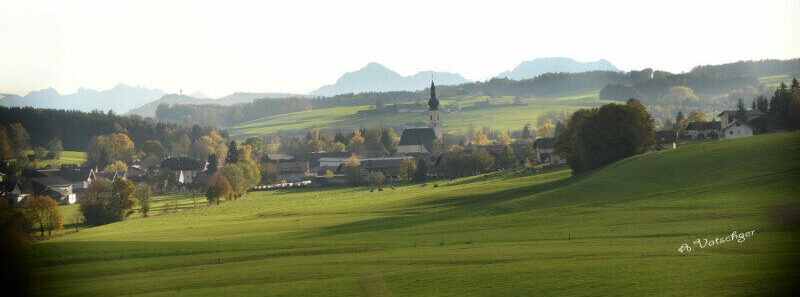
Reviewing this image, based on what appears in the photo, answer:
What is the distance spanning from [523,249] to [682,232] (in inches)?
345

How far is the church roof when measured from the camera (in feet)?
591

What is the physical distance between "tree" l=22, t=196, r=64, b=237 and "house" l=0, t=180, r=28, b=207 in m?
2.08

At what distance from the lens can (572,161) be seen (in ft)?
251

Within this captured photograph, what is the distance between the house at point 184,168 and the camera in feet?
478

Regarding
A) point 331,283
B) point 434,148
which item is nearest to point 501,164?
point 434,148

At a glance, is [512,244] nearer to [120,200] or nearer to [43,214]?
[43,214]

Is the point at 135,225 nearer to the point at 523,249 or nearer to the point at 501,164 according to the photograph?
the point at 523,249

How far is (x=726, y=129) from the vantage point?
93.1m

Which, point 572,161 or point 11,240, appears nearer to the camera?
point 11,240

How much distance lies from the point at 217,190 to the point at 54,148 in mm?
75346

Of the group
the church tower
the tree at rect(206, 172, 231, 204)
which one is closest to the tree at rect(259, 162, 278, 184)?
the tree at rect(206, 172, 231, 204)

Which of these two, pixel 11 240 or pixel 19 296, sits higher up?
pixel 11 240

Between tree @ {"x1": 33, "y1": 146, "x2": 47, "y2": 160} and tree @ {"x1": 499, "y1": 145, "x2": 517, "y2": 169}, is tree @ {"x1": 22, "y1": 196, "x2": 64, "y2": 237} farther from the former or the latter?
tree @ {"x1": 499, "y1": 145, "x2": 517, "y2": 169}

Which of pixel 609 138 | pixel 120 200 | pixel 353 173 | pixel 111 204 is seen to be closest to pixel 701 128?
pixel 609 138
